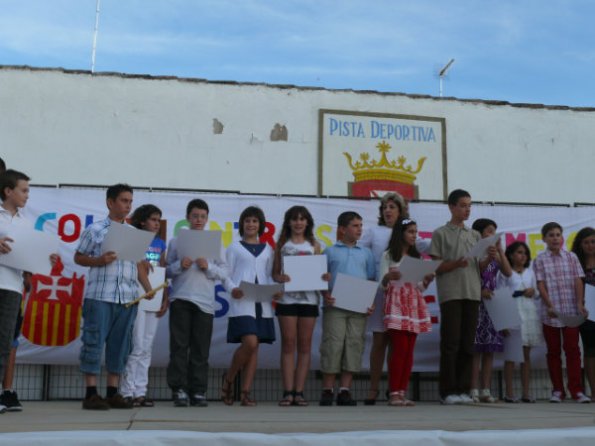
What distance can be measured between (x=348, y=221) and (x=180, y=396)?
72.0 inches

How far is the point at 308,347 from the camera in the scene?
5.74 meters

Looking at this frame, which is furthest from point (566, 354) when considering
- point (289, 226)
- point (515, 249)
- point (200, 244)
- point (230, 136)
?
point (230, 136)

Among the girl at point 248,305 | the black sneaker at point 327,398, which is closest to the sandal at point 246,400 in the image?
the girl at point 248,305

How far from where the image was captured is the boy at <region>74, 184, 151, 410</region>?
492cm

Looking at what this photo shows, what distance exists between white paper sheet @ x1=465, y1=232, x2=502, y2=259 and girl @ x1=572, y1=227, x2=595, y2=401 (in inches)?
49.7

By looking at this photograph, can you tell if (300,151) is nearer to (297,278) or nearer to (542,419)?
(297,278)

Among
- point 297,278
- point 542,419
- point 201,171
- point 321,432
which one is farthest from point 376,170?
point 321,432

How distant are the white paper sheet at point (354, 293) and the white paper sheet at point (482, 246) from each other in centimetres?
82

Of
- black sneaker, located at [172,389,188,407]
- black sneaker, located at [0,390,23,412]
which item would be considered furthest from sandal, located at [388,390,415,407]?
black sneaker, located at [0,390,23,412]

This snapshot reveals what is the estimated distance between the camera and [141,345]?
5.61 meters

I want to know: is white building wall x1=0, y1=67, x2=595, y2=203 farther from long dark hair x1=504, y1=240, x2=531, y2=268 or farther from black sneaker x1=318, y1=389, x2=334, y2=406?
black sneaker x1=318, y1=389, x2=334, y2=406

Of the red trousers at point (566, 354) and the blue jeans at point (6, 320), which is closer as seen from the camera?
the blue jeans at point (6, 320)

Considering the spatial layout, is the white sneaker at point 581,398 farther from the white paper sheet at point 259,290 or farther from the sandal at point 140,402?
the sandal at point 140,402

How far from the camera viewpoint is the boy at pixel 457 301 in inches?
239
